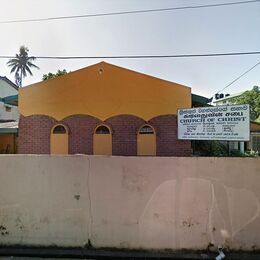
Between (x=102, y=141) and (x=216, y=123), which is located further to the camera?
(x=102, y=141)

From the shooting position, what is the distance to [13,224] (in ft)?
16.7

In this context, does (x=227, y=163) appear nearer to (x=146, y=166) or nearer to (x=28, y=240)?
(x=146, y=166)

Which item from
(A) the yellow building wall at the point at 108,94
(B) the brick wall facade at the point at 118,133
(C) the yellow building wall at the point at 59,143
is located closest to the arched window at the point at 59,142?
(C) the yellow building wall at the point at 59,143

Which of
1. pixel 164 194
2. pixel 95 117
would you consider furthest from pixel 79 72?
pixel 164 194

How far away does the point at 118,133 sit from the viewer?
432 inches

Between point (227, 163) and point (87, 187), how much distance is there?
243cm

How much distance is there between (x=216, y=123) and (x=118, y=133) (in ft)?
13.9

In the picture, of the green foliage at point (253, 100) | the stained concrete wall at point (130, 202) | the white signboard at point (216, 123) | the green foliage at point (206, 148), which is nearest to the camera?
the stained concrete wall at point (130, 202)

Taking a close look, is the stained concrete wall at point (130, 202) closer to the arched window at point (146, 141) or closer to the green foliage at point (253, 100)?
the arched window at point (146, 141)

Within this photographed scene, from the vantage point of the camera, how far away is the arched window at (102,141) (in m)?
11.0

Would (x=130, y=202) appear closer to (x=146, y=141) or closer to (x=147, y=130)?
(x=146, y=141)

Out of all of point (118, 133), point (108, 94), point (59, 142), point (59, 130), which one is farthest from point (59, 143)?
point (108, 94)

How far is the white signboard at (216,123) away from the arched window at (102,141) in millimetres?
2927

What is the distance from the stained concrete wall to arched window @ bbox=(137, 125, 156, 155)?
595 cm
